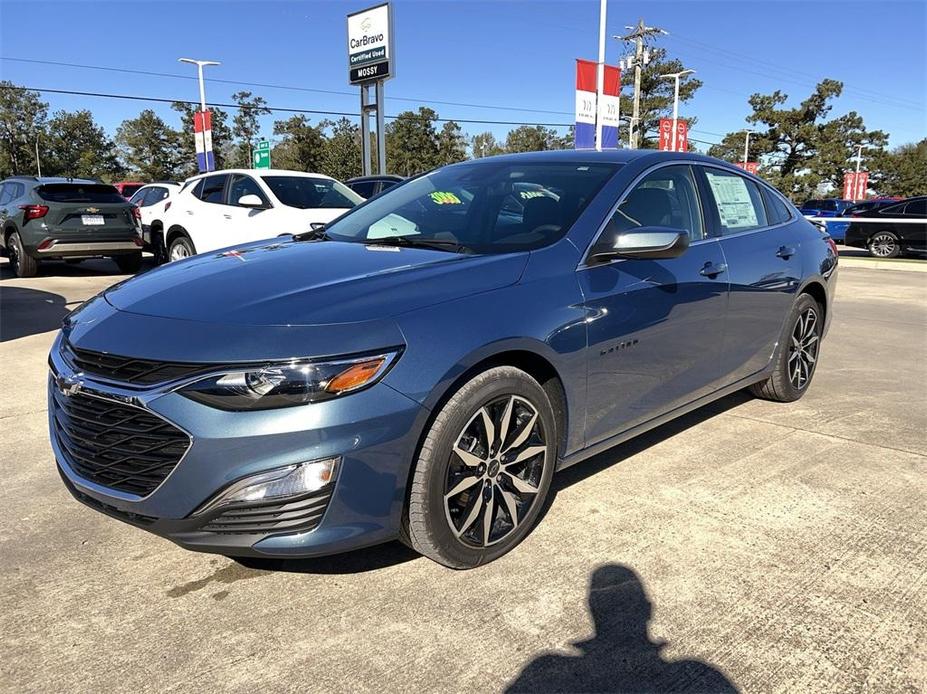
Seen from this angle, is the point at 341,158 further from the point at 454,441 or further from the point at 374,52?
the point at 454,441

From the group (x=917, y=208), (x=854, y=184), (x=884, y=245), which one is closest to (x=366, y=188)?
(x=884, y=245)

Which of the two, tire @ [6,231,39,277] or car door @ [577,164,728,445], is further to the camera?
tire @ [6,231,39,277]

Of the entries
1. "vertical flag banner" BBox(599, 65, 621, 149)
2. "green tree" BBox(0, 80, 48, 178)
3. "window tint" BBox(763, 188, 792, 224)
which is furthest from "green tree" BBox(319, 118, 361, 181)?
"window tint" BBox(763, 188, 792, 224)

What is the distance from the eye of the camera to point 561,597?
100 inches

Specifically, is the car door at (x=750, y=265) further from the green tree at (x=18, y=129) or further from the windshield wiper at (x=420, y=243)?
the green tree at (x=18, y=129)

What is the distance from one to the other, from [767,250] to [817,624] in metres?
2.50

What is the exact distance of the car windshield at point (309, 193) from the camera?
954 centimetres

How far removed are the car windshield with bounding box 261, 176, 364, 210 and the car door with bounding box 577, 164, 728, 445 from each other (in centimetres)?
670

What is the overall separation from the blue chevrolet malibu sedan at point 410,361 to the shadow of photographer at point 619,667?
0.55m

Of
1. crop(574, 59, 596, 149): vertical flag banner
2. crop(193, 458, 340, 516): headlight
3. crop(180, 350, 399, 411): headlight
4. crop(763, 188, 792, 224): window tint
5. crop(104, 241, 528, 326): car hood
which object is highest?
crop(574, 59, 596, 149): vertical flag banner

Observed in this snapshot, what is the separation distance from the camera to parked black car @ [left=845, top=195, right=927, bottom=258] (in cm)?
1784

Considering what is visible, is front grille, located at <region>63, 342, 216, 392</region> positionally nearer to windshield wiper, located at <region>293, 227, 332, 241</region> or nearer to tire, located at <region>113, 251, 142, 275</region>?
windshield wiper, located at <region>293, 227, 332, 241</region>

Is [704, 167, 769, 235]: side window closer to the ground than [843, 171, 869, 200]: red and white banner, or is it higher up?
closer to the ground

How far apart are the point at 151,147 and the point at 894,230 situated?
198ft
